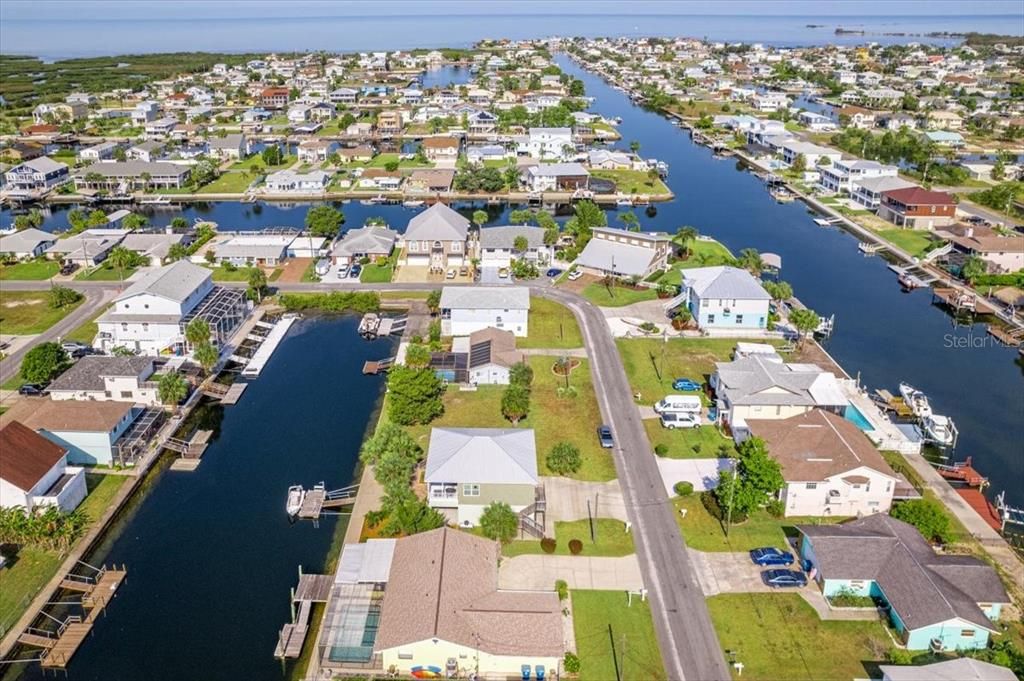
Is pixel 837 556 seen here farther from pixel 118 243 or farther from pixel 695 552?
pixel 118 243

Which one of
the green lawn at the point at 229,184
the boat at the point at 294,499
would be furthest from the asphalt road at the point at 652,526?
the green lawn at the point at 229,184

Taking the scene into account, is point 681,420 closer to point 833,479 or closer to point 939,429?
point 833,479

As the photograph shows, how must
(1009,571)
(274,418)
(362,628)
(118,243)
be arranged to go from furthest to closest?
1. (118,243)
2. (274,418)
3. (1009,571)
4. (362,628)

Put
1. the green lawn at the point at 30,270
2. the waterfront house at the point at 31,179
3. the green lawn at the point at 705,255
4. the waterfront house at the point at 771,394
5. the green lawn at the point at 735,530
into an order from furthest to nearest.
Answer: the waterfront house at the point at 31,179 < the green lawn at the point at 705,255 < the green lawn at the point at 30,270 < the waterfront house at the point at 771,394 < the green lawn at the point at 735,530

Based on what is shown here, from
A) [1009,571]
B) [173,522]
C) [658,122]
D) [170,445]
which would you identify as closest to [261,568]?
[173,522]

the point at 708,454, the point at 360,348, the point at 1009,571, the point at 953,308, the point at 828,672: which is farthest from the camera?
the point at 953,308

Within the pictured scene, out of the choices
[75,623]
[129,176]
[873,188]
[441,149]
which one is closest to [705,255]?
[873,188]

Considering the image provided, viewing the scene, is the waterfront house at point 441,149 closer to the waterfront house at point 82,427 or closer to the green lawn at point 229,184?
the green lawn at point 229,184
